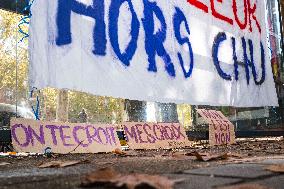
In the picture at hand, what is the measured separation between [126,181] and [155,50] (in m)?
2.47

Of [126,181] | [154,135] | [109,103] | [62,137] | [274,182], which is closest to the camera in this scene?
[126,181]

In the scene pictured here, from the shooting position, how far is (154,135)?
312 centimetres

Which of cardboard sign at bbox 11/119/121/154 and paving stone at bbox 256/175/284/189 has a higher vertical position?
cardboard sign at bbox 11/119/121/154

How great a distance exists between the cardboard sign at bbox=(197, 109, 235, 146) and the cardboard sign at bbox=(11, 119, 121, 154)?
1.08m

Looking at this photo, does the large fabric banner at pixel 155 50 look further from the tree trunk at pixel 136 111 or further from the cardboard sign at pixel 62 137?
the tree trunk at pixel 136 111

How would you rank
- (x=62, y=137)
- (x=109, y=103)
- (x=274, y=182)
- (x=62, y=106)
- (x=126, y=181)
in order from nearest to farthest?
(x=126, y=181), (x=274, y=182), (x=62, y=137), (x=62, y=106), (x=109, y=103)

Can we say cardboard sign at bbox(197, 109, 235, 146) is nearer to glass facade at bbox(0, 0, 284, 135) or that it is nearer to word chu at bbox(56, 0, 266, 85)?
word chu at bbox(56, 0, 266, 85)

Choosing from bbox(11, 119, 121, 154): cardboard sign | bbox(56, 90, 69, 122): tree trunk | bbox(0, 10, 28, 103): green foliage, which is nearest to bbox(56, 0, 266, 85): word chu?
bbox(11, 119, 121, 154): cardboard sign

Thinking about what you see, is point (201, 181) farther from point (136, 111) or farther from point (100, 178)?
point (136, 111)

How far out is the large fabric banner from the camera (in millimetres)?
2491

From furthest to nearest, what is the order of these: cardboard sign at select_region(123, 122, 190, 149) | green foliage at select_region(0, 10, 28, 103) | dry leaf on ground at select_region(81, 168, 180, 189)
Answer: green foliage at select_region(0, 10, 28, 103) < cardboard sign at select_region(123, 122, 190, 149) < dry leaf on ground at select_region(81, 168, 180, 189)

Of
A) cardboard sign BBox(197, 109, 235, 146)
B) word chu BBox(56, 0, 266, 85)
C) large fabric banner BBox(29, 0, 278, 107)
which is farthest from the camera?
cardboard sign BBox(197, 109, 235, 146)

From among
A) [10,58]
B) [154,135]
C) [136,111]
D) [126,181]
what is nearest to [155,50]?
[154,135]

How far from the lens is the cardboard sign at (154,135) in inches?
116
